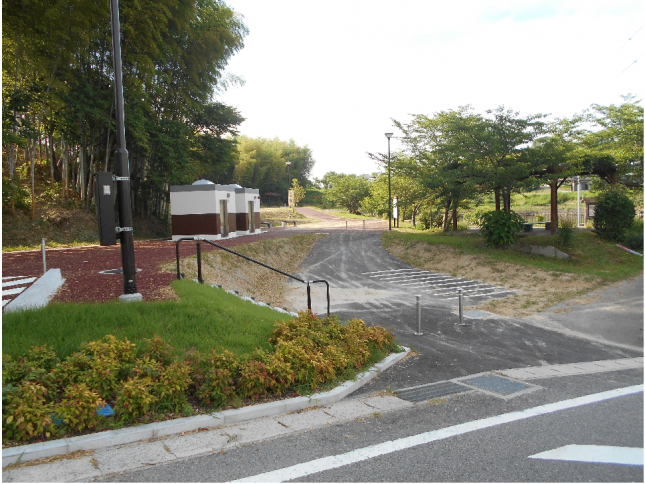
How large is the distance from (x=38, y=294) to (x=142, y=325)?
2636mm

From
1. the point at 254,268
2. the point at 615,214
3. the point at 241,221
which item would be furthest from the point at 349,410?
the point at 241,221

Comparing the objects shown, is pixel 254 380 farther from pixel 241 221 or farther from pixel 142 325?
pixel 241 221

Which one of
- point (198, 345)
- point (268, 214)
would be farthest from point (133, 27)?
point (268, 214)

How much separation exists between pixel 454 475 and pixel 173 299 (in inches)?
194

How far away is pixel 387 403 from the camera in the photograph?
4758 mm

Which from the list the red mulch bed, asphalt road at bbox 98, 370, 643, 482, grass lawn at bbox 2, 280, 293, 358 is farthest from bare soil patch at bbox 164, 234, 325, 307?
asphalt road at bbox 98, 370, 643, 482

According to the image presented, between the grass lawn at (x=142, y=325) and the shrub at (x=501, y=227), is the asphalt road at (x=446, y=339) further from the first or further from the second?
the shrub at (x=501, y=227)

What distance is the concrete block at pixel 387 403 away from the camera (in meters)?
4.62

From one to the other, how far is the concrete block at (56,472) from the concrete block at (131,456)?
0.30ft

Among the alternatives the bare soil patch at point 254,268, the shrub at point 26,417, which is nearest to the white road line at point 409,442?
the shrub at point 26,417

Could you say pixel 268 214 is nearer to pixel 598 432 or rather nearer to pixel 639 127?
pixel 639 127

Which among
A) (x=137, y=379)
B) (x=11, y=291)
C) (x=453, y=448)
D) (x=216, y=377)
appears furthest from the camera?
(x=11, y=291)

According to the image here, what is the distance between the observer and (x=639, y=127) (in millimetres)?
21812

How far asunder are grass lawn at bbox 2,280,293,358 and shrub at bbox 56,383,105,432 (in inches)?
34.1
